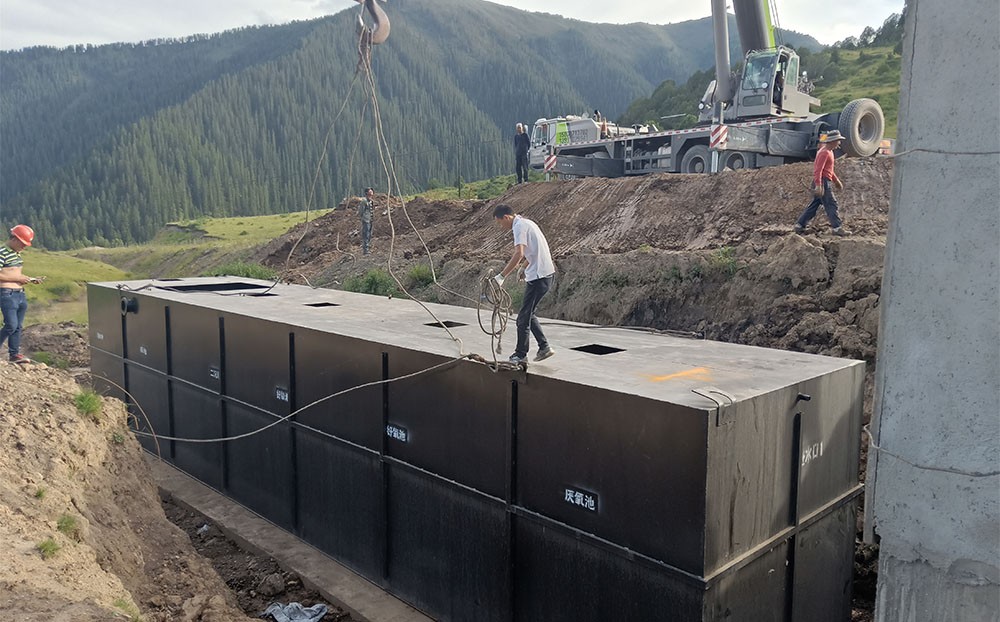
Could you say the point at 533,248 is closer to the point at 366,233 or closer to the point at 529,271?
the point at 529,271

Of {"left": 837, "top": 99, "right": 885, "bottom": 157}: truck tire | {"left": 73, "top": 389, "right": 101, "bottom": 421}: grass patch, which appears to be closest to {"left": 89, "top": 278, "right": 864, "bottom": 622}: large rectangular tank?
{"left": 73, "top": 389, "right": 101, "bottom": 421}: grass patch

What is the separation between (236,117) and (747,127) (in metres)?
121

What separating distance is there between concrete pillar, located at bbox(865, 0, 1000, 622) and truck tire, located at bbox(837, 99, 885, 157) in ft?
42.4

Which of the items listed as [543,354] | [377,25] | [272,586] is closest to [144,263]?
[272,586]

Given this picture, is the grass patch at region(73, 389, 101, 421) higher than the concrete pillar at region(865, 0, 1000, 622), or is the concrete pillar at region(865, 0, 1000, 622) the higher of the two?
the concrete pillar at region(865, 0, 1000, 622)

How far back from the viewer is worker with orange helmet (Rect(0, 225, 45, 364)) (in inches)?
380

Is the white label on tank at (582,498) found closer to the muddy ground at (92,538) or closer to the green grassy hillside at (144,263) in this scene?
the muddy ground at (92,538)

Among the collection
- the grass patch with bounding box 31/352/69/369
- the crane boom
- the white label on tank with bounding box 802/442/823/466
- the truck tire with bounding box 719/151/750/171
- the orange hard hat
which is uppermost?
the crane boom

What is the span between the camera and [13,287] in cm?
973

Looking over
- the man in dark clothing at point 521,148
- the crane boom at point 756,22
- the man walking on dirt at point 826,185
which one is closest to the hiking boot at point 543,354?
the man walking on dirt at point 826,185

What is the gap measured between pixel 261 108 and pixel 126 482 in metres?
130

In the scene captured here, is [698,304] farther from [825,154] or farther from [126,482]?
[126,482]

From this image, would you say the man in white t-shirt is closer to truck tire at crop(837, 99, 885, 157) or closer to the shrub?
the shrub

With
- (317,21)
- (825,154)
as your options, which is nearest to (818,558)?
(825,154)
